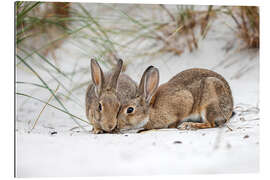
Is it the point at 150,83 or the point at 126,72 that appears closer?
the point at 150,83

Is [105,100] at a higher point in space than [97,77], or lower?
lower

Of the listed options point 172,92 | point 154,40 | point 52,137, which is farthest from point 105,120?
point 154,40

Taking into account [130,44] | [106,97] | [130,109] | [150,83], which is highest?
[130,44]

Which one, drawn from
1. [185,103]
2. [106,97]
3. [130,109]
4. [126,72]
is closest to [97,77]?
[106,97]

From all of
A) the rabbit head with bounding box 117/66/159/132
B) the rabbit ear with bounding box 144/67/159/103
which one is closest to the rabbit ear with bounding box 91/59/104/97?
the rabbit head with bounding box 117/66/159/132

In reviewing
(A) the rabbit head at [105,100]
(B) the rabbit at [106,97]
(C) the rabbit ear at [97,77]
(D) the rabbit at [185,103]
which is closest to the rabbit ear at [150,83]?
(D) the rabbit at [185,103]

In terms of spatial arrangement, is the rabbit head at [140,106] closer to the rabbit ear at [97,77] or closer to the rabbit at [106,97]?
the rabbit at [106,97]

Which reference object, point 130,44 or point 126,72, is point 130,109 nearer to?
point 126,72

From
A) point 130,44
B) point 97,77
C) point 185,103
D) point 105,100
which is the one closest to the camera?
point 105,100
